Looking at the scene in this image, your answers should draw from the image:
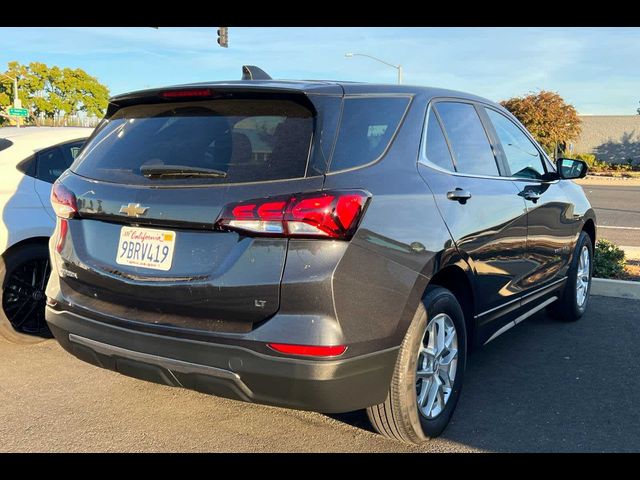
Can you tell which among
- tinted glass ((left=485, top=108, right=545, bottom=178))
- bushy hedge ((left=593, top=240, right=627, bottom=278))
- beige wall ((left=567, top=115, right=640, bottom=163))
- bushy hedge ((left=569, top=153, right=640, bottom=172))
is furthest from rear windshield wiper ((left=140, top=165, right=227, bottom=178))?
beige wall ((left=567, top=115, right=640, bottom=163))

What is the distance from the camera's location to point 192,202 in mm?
2547

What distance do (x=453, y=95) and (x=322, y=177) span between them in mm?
1587

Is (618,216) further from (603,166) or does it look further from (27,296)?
(603,166)

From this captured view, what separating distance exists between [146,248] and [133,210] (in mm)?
182

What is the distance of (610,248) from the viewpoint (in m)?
6.94

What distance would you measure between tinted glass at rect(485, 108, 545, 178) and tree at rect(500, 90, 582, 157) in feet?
102

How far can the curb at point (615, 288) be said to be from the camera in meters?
6.12

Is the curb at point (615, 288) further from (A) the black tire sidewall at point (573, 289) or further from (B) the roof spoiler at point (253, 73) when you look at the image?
(B) the roof spoiler at point (253, 73)

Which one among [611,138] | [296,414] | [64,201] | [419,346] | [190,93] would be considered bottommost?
[296,414]

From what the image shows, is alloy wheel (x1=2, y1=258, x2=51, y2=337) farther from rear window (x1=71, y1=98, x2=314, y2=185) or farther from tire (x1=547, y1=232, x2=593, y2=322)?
tire (x1=547, y1=232, x2=593, y2=322)

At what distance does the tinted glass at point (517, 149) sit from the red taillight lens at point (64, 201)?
270cm

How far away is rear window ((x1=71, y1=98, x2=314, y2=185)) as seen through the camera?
2.56 meters

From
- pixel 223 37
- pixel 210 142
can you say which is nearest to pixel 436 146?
pixel 210 142
